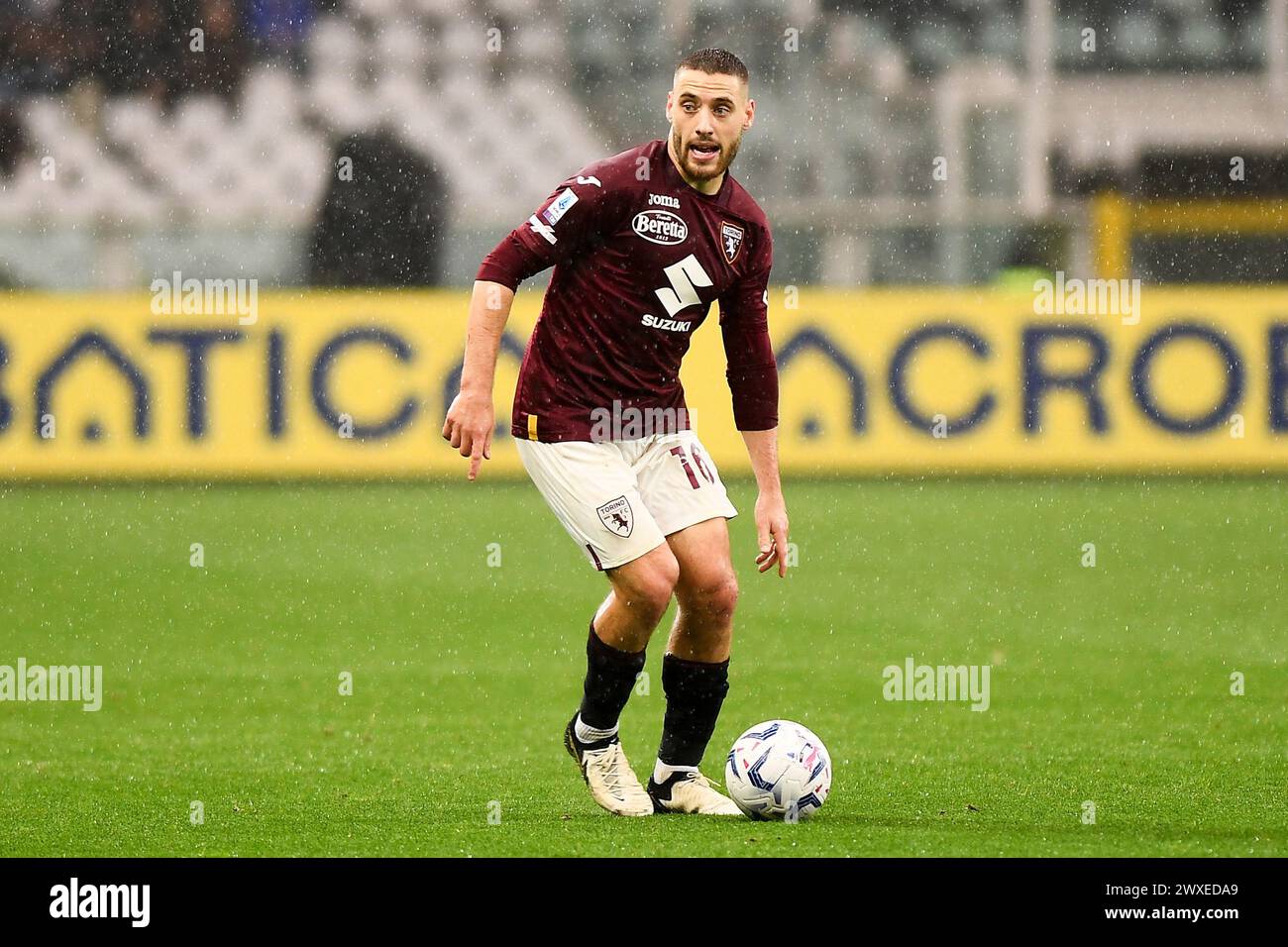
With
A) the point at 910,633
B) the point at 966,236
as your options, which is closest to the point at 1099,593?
the point at 910,633

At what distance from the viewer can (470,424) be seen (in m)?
5.10

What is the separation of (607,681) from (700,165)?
1.44 m

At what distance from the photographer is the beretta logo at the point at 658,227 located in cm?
545

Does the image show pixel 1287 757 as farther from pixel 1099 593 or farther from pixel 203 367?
pixel 203 367

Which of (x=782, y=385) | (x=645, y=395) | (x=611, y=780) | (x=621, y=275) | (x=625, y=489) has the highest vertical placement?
(x=621, y=275)

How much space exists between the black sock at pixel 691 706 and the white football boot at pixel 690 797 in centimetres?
5

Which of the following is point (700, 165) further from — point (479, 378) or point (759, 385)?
point (479, 378)

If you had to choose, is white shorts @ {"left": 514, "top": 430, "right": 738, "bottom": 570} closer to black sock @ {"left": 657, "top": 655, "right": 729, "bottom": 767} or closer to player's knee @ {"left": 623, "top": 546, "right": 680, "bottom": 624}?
player's knee @ {"left": 623, "top": 546, "right": 680, "bottom": 624}

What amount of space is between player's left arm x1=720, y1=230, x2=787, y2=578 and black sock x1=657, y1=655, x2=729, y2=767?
342 millimetres

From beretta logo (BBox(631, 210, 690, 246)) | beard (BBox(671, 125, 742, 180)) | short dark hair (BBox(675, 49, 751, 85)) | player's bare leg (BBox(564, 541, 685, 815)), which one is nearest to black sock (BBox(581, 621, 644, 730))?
player's bare leg (BBox(564, 541, 685, 815))

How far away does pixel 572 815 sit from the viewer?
17.9 feet

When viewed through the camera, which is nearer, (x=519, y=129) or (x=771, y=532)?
(x=771, y=532)

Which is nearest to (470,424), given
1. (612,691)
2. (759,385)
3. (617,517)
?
(617,517)

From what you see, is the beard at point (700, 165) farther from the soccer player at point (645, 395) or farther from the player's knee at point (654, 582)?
the player's knee at point (654, 582)
